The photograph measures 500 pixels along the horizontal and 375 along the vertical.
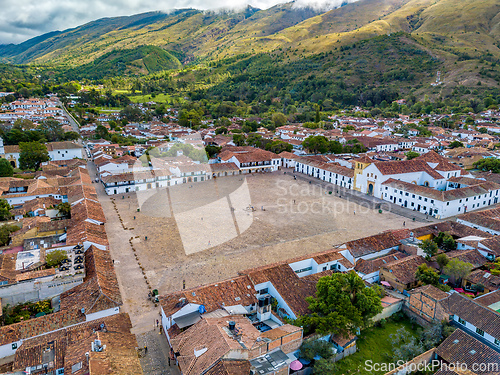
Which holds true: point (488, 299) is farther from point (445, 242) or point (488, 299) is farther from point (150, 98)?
point (150, 98)

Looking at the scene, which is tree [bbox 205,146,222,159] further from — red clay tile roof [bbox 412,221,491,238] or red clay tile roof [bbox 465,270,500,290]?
red clay tile roof [bbox 465,270,500,290]

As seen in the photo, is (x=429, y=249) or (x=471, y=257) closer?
(x=471, y=257)

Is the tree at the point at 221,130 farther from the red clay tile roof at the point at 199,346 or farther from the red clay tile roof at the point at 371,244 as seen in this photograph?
the red clay tile roof at the point at 199,346

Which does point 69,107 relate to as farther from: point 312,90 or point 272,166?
point 312,90

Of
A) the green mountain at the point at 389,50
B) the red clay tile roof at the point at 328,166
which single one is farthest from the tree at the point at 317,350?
the green mountain at the point at 389,50

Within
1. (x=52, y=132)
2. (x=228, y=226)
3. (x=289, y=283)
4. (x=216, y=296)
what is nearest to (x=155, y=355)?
(x=216, y=296)
